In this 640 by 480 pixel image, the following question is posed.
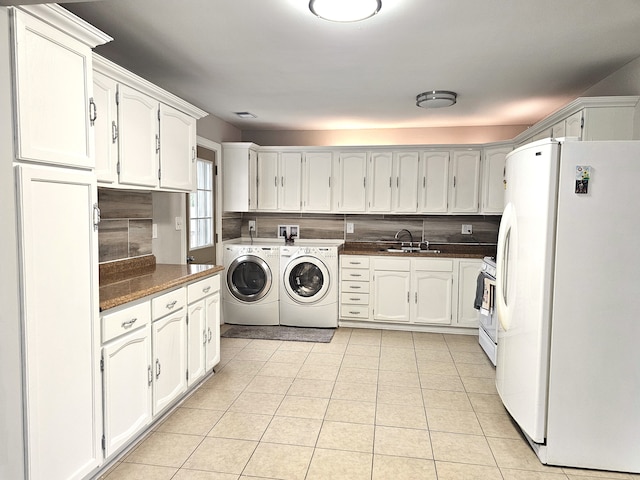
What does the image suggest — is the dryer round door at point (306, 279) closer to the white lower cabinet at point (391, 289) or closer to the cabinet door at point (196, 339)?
the white lower cabinet at point (391, 289)

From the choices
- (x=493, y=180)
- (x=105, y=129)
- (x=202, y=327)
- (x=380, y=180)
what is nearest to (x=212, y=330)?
(x=202, y=327)

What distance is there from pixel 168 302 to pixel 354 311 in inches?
104

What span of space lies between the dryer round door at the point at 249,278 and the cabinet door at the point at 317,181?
932 mm

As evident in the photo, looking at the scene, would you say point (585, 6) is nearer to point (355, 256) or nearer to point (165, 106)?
point (165, 106)

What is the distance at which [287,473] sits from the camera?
2.12 meters

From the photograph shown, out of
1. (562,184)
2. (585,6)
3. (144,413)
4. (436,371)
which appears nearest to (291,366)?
(436,371)

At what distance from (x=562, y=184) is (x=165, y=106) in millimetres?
2498

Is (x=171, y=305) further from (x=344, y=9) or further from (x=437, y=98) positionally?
(x=437, y=98)

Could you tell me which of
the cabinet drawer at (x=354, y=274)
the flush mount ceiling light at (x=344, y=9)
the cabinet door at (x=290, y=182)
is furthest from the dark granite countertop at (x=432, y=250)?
the flush mount ceiling light at (x=344, y=9)

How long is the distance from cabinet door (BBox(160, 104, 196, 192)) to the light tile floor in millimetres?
1542

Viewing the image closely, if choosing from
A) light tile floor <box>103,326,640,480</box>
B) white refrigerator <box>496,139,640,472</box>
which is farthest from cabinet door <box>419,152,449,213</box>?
white refrigerator <box>496,139,640,472</box>

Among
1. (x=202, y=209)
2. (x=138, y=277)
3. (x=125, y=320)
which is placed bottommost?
(x=125, y=320)

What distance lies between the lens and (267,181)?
5.18m

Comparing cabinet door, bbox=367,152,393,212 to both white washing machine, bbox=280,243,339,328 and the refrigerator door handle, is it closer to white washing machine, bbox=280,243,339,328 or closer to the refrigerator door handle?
white washing machine, bbox=280,243,339,328
